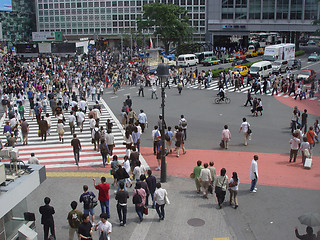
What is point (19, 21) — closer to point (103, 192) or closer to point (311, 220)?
point (103, 192)

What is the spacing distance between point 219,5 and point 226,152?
219ft

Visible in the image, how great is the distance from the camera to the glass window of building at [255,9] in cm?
7850

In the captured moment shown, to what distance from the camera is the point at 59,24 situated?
10675cm

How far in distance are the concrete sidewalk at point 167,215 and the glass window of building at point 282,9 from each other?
6902 cm

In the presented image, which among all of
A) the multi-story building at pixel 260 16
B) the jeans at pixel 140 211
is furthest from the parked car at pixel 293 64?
the jeans at pixel 140 211

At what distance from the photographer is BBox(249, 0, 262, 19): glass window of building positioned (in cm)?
7850

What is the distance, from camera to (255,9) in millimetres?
79062

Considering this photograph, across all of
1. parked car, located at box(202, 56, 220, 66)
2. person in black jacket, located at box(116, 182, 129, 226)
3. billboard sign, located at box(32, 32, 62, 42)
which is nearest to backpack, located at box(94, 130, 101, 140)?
person in black jacket, located at box(116, 182, 129, 226)

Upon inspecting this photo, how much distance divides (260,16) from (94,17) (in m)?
45.9

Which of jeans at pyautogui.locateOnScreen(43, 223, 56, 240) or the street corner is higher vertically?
the street corner

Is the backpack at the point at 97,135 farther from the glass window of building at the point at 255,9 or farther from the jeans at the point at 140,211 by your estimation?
the glass window of building at the point at 255,9

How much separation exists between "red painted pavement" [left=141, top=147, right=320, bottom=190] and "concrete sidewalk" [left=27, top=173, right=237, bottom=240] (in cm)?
222

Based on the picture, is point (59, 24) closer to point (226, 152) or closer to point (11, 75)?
point (11, 75)

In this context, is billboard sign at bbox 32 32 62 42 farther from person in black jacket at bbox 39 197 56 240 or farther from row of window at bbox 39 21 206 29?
person in black jacket at bbox 39 197 56 240
